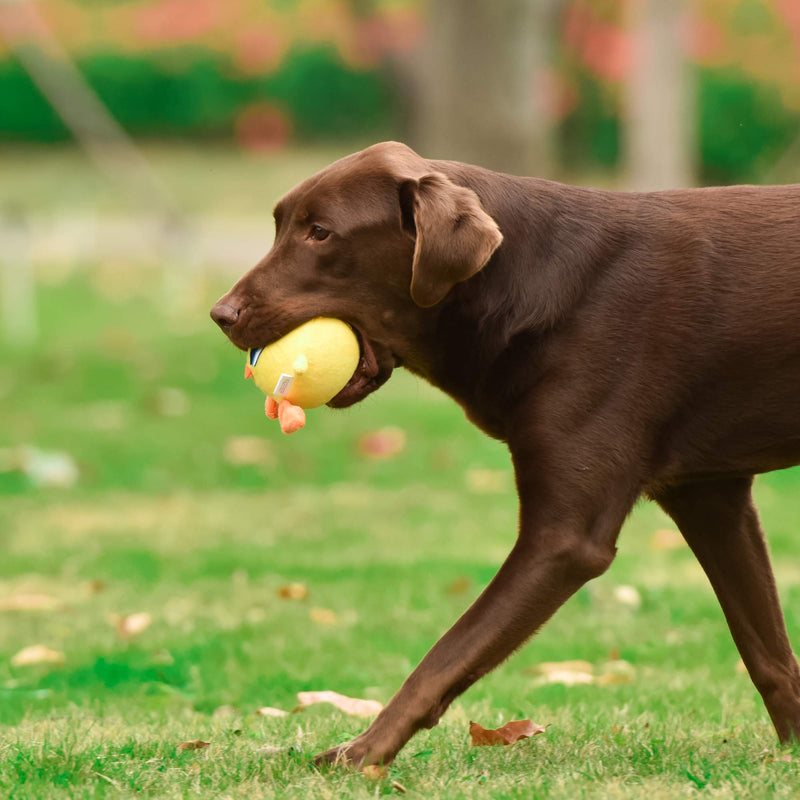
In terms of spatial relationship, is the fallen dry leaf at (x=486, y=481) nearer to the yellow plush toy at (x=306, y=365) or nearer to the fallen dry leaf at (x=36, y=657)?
the fallen dry leaf at (x=36, y=657)

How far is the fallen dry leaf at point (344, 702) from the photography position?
15.5ft

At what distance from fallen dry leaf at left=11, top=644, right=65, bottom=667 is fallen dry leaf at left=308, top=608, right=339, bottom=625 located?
968 millimetres

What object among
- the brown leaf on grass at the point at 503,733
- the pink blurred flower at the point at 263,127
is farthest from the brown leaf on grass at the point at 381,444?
the pink blurred flower at the point at 263,127

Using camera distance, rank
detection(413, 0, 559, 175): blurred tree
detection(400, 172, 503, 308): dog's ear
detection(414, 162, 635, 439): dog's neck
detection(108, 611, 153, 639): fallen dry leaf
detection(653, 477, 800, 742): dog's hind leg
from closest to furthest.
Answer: detection(400, 172, 503, 308): dog's ear
detection(414, 162, 635, 439): dog's neck
detection(653, 477, 800, 742): dog's hind leg
detection(108, 611, 153, 639): fallen dry leaf
detection(413, 0, 559, 175): blurred tree

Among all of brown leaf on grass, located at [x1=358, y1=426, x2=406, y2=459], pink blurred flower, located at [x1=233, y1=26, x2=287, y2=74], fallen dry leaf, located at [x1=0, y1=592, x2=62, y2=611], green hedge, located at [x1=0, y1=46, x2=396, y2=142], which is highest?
pink blurred flower, located at [x1=233, y1=26, x2=287, y2=74]

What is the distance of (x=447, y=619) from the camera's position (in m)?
5.94

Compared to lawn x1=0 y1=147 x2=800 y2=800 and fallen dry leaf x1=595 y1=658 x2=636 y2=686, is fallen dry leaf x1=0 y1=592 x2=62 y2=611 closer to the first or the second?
lawn x1=0 y1=147 x2=800 y2=800

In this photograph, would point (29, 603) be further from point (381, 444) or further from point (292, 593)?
point (381, 444)

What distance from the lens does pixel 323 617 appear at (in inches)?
235

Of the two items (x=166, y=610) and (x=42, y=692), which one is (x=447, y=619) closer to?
(x=166, y=610)

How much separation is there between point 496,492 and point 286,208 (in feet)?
14.9

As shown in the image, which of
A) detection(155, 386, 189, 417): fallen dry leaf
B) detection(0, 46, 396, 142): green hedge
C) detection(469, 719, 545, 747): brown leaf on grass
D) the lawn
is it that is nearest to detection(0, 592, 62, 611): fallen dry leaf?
the lawn

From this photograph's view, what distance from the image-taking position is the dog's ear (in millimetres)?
3943

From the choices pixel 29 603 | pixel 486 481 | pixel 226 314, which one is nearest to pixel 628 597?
pixel 29 603
